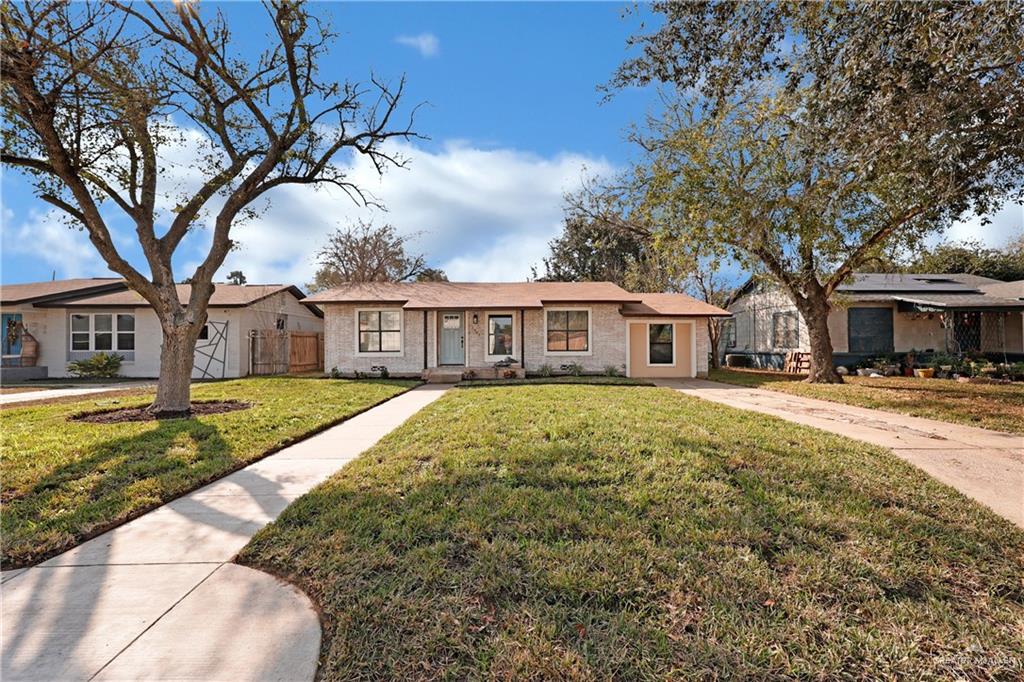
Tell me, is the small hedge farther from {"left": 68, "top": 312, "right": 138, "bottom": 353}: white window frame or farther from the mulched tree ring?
the mulched tree ring

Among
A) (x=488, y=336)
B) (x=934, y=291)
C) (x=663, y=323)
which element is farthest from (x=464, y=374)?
(x=934, y=291)

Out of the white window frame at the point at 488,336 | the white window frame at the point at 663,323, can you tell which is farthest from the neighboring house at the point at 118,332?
the white window frame at the point at 663,323

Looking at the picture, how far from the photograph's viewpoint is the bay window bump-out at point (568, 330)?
16906 millimetres

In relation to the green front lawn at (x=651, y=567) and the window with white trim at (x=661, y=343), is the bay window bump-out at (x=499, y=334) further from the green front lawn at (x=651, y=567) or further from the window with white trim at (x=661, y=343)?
the green front lawn at (x=651, y=567)

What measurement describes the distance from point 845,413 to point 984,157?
4.74 m

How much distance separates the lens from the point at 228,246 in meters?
9.20

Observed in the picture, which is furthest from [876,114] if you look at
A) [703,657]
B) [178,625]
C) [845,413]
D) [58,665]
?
[58,665]

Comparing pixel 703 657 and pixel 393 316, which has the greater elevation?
pixel 393 316

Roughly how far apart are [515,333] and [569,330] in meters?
2.05

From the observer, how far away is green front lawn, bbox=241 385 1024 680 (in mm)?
2145

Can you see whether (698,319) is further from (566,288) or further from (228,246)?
(228,246)

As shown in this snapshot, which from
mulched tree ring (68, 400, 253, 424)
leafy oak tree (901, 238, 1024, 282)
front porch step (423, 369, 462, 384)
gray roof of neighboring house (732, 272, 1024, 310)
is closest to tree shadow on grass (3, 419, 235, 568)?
mulched tree ring (68, 400, 253, 424)

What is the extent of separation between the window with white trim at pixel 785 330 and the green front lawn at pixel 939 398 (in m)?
6.13

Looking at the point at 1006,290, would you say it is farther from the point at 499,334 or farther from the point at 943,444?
the point at 499,334
